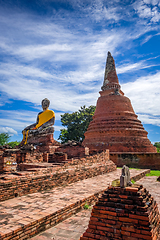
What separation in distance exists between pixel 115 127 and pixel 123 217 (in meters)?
13.4

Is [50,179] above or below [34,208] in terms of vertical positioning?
above

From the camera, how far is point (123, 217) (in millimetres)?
2645

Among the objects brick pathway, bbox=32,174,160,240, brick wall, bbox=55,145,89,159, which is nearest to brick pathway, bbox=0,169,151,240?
brick pathway, bbox=32,174,160,240

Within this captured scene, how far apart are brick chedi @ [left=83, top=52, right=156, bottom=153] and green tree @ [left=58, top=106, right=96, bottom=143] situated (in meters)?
8.64

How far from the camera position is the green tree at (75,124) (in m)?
26.5

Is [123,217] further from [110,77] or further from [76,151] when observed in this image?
[110,77]

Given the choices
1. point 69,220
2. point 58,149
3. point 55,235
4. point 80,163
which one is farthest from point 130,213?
point 58,149

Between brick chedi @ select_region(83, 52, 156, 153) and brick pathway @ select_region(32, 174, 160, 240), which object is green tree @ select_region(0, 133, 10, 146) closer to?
brick chedi @ select_region(83, 52, 156, 153)

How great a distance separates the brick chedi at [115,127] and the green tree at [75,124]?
8.64 meters

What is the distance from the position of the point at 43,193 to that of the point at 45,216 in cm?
171

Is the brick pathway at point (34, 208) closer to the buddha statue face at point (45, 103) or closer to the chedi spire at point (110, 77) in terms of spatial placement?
the buddha statue face at point (45, 103)

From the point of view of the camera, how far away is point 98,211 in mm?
2832

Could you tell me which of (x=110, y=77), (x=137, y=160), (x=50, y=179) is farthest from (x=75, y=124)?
(x=50, y=179)

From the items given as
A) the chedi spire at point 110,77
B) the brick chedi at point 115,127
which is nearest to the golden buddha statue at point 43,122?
the brick chedi at point 115,127
